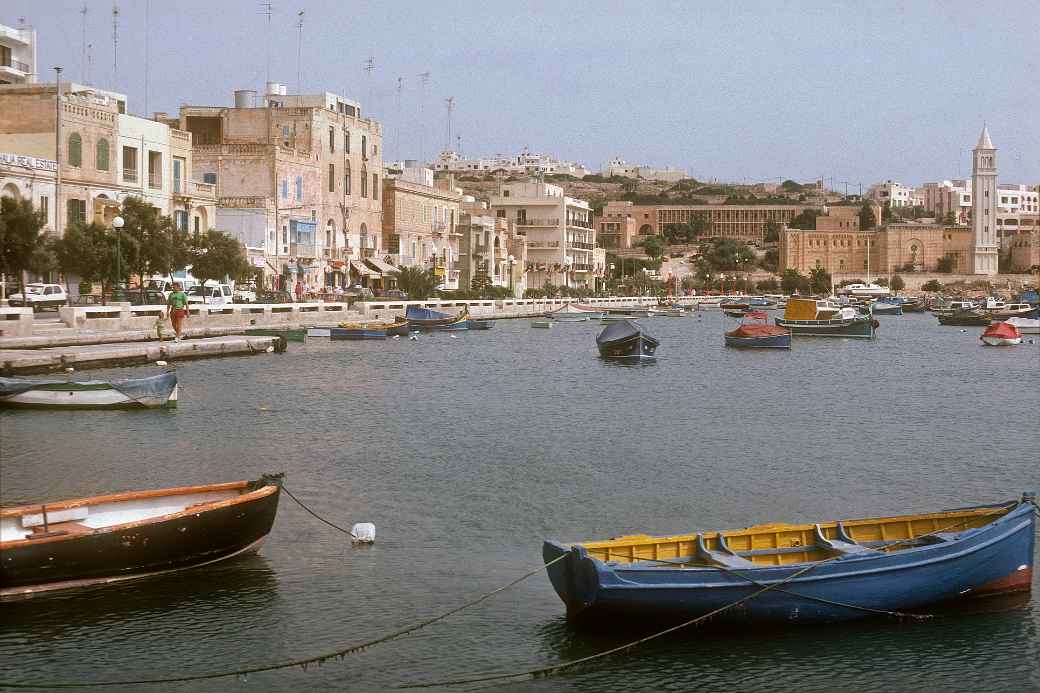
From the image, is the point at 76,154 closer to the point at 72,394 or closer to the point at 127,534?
the point at 72,394

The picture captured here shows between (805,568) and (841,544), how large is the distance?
0.86m

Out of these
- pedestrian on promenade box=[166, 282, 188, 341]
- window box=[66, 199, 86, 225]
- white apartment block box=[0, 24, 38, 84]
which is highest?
white apartment block box=[0, 24, 38, 84]

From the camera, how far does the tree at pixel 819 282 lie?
148 meters

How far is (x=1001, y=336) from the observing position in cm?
5825

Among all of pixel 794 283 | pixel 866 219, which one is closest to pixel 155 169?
pixel 794 283

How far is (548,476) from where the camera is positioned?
18875 mm

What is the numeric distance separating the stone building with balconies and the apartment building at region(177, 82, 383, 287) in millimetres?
1598

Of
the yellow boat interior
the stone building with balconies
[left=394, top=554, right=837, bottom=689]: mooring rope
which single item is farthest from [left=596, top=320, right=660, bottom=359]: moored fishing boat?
[left=394, top=554, right=837, bottom=689]: mooring rope

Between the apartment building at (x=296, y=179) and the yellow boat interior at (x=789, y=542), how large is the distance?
49102mm

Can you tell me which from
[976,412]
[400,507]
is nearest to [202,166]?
[976,412]

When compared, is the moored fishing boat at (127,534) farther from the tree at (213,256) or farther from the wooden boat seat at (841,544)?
the tree at (213,256)

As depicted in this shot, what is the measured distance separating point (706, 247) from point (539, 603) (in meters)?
149

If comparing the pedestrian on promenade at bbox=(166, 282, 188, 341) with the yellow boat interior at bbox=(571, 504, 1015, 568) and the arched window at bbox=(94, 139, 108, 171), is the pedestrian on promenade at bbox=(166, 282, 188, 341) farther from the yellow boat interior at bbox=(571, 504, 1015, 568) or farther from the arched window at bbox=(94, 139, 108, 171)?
the yellow boat interior at bbox=(571, 504, 1015, 568)

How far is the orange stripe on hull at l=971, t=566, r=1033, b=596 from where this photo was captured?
11.8 metres
